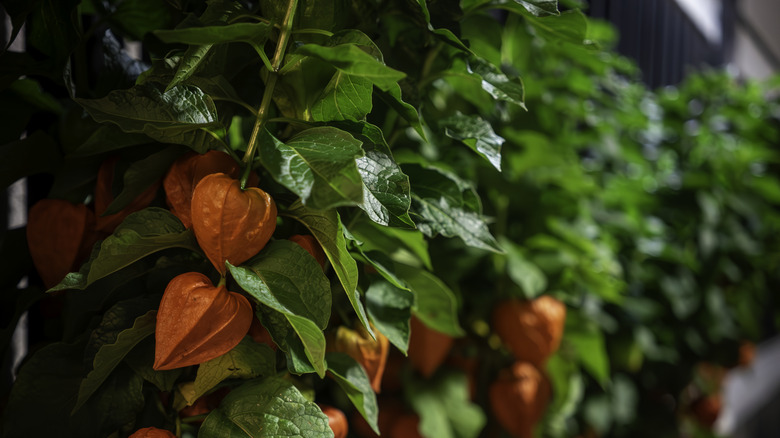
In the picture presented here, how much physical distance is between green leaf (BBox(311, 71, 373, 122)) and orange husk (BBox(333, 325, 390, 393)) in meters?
0.16

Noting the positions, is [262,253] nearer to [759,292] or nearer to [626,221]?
[626,221]

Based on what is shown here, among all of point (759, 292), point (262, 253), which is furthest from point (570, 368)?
point (759, 292)

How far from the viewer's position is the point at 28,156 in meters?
0.34

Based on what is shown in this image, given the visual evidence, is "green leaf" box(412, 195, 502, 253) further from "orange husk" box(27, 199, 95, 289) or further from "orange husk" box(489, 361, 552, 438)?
"orange husk" box(489, 361, 552, 438)

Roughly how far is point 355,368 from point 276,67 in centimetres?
19

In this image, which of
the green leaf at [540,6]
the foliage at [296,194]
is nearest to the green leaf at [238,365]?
the foliage at [296,194]

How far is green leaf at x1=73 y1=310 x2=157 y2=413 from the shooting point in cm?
26

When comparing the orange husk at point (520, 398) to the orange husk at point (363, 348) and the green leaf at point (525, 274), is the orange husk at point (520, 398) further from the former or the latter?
the orange husk at point (363, 348)

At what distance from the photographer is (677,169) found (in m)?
1.19

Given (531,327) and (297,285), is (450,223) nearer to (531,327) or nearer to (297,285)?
(297,285)

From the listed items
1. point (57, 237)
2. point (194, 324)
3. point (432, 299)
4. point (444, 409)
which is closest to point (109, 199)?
point (57, 237)

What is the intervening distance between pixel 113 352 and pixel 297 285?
0.10 m

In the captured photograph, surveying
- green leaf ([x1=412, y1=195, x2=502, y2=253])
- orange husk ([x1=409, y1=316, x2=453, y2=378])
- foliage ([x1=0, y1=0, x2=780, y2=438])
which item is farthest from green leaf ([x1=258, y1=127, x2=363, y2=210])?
orange husk ([x1=409, y1=316, x2=453, y2=378])

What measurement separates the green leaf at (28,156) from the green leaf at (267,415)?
19 centimetres
